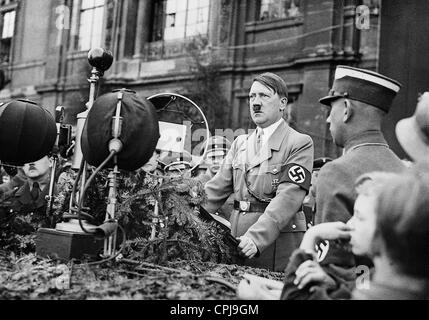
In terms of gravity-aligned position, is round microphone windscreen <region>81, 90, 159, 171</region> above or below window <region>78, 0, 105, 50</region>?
below

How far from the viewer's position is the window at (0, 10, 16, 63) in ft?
17.6

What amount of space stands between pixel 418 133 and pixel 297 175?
4.16ft

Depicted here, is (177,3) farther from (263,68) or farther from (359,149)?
(359,149)

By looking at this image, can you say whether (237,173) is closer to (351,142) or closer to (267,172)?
(267,172)

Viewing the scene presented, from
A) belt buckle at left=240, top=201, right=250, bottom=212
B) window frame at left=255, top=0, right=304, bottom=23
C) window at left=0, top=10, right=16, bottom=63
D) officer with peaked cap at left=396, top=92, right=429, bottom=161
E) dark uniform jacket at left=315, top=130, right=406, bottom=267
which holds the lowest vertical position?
belt buckle at left=240, top=201, right=250, bottom=212

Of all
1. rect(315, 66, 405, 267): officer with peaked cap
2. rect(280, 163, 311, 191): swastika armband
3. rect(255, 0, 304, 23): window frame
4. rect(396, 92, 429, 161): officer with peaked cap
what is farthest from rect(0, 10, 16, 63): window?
rect(255, 0, 304, 23): window frame

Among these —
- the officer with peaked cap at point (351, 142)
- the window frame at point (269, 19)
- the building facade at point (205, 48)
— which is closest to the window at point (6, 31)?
the building facade at point (205, 48)

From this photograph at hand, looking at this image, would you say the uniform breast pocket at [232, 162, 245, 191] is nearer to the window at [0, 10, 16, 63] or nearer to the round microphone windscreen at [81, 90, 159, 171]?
the round microphone windscreen at [81, 90, 159, 171]

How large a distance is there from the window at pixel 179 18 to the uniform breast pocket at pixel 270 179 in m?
4.05

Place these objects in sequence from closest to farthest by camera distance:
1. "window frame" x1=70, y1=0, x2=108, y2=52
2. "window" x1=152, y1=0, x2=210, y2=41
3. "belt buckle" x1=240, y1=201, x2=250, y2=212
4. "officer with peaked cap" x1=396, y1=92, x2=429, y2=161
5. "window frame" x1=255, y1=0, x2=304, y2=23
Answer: "officer with peaked cap" x1=396, y1=92, x2=429, y2=161, "belt buckle" x1=240, y1=201, x2=250, y2=212, "window frame" x1=70, y1=0, x2=108, y2=52, "window" x1=152, y1=0, x2=210, y2=41, "window frame" x1=255, y1=0, x2=304, y2=23

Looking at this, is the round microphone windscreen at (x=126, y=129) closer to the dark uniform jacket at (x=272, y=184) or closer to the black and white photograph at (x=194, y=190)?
the black and white photograph at (x=194, y=190)

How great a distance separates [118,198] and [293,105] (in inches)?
328
